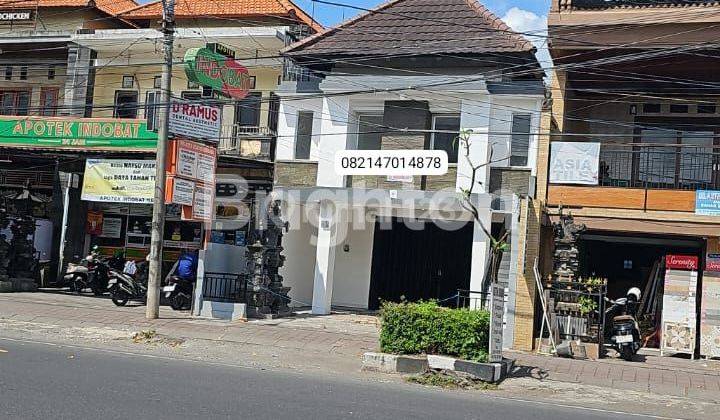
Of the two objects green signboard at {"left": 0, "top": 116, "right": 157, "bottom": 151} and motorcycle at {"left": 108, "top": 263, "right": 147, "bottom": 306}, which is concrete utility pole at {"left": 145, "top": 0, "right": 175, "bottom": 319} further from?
green signboard at {"left": 0, "top": 116, "right": 157, "bottom": 151}

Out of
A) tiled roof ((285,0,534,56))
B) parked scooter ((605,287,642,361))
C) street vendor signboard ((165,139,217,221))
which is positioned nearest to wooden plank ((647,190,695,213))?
parked scooter ((605,287,642,361))

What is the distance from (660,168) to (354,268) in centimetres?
797

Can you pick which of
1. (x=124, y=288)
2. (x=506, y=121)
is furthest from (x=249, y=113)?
(x=506, y=121)

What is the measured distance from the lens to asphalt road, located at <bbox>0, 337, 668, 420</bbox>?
7.92 metres

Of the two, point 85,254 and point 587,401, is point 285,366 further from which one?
point 85,254

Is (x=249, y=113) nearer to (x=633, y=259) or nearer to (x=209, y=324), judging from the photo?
(x=209, y=324)

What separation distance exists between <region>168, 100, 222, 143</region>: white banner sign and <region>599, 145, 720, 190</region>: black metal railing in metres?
8.56

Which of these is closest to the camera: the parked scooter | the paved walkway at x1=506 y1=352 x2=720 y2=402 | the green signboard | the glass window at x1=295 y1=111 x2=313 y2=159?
the paved walkway at x1=506 y1=352 x2=720 y2=402

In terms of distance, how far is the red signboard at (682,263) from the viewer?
16.2 m

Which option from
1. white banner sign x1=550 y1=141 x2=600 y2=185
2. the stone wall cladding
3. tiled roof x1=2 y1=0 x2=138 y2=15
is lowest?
the stone wall cladding

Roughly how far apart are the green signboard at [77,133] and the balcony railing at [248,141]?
227 centimetres

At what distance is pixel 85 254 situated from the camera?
23.6 meters

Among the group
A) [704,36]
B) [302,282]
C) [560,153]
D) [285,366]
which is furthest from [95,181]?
[704,36]

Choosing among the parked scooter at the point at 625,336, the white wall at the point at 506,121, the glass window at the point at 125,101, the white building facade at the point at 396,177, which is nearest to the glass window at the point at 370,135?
the white building facade at the point at 396,177
